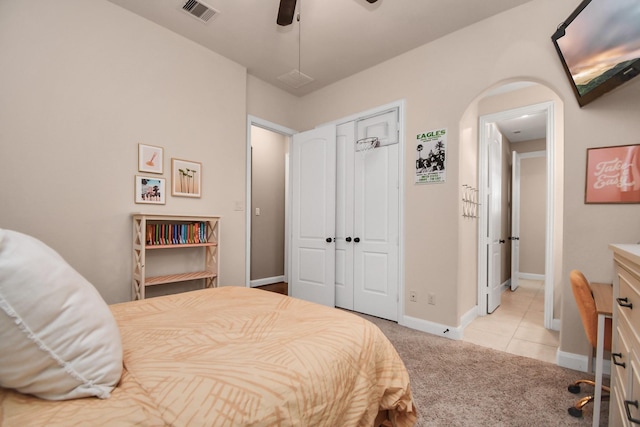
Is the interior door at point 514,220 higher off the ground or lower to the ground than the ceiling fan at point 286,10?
lower

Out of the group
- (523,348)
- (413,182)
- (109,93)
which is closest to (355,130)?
(413,182)

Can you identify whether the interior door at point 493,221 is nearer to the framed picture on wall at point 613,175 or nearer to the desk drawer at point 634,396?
the framed picture on wall at point 613,175

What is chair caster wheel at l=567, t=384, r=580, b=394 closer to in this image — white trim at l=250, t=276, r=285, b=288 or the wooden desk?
the wooden desk

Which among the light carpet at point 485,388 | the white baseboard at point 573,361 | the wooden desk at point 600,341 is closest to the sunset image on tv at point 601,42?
the wooden desk at point 600,341

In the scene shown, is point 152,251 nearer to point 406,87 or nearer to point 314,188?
point 314,188

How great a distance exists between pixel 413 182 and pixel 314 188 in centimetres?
132

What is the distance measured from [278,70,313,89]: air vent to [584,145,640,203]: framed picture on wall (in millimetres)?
2836

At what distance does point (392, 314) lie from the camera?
10.3 ft

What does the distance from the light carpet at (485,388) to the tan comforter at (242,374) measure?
653 mm

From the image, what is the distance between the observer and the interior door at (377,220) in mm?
3164

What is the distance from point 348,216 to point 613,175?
2.32m

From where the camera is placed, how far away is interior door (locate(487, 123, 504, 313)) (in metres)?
3.53

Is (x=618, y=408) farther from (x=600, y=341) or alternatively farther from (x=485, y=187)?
(x=485, y=187)

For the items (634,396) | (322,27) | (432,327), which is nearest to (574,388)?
(432,327)
